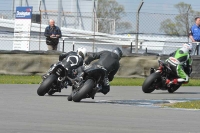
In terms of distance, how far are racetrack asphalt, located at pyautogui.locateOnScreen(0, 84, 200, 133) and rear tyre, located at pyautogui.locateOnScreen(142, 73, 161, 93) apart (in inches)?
69.9

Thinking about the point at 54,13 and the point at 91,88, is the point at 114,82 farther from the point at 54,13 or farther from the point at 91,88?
the point at 54,13

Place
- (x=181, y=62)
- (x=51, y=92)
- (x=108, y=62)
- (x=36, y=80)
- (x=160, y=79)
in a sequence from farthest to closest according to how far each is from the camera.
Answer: (x=36, y=80) → (x=181, y=62) → (x=160, y=79) → (x=51, y=92) → (x=108, y=62)

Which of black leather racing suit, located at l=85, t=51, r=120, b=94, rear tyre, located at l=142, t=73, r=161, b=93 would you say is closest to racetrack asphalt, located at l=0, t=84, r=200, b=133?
black leather racing suit, located at l=85, t=51, r=120, b=94

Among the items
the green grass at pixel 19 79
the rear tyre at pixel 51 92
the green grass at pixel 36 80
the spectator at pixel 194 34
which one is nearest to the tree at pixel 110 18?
the spectator at pixel 194 34

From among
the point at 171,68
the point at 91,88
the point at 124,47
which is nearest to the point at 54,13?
the point at 124,47

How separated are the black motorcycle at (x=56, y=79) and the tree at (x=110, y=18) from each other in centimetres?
1144

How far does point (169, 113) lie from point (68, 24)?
30.0 m

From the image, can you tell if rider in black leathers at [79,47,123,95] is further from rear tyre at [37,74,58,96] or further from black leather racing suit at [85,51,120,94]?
rear tyre at [37,74,58,96]

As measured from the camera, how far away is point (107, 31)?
41.3m

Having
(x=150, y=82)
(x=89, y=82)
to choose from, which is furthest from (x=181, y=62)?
(x=89, y=82)

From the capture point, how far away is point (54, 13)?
42281 millimetres

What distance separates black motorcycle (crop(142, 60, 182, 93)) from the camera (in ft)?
57.6

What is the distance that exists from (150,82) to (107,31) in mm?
23899

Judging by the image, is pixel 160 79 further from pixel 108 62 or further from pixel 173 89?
pixel 108 62
